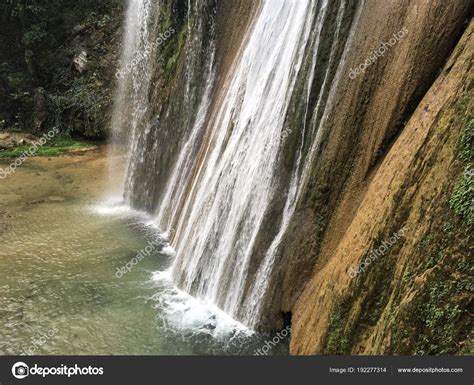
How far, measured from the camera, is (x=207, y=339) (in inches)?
221

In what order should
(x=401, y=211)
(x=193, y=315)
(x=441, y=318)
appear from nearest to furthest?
(x=441, y=318) → (x=401, y=211) → (x=193, y=315)

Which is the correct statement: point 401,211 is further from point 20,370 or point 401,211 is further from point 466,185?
point 20,370

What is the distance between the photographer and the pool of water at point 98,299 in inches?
221

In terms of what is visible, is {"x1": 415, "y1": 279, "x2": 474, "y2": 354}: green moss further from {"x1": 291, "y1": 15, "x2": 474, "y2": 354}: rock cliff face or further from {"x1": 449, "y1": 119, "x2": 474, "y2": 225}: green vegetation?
{"x1": 449, "y1": 119, "x2": 474, "y2": 225}: green vegetation

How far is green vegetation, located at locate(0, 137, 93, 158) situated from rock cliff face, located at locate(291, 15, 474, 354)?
12303 mm

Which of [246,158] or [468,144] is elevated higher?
[468,144]

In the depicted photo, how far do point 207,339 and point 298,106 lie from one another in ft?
9.83

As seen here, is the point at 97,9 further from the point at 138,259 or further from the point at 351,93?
the point at 351,93

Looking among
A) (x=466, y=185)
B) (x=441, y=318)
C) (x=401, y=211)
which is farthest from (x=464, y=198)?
(x=441, y=318)

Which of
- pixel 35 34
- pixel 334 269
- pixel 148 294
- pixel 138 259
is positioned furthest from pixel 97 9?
pixel 334 269

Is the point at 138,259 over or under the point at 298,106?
under

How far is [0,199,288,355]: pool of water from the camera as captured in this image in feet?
18.5

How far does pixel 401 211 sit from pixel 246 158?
294 centimetres

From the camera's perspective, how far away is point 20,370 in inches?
152
